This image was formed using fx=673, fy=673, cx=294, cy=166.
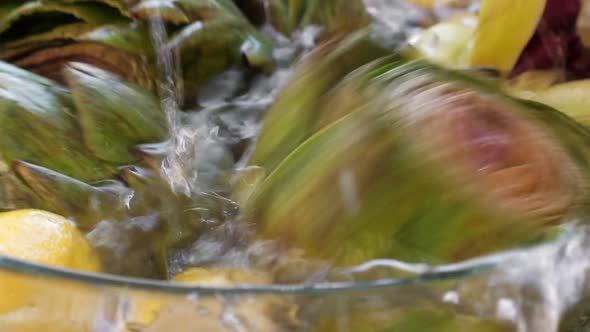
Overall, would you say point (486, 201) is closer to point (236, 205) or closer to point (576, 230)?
point (576, 230)

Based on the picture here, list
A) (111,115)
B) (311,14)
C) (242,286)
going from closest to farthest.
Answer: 1. (242,286)
2. (111,115)
3. (311,14)

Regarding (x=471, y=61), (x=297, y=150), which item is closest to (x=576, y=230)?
(x=297, y=150)

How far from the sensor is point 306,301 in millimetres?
191

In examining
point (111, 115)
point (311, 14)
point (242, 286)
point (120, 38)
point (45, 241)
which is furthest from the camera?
point (311, 14)

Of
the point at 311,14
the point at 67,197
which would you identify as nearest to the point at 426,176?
the point at 67,197

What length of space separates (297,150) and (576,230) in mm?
140

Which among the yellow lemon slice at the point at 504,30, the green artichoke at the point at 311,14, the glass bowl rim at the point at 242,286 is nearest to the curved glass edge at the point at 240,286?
the glass bowl rim at the point at 242,286

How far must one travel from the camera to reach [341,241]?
28 centimetres

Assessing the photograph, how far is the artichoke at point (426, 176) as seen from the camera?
262 mm

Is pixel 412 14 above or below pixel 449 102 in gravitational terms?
below

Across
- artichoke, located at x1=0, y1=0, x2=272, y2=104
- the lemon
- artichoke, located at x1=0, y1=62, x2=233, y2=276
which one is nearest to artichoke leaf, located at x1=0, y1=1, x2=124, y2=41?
artichoke, located at x1=0, y1=0, x2=272, y2=104

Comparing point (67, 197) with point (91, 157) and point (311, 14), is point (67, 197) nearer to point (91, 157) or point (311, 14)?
point (91, 157)

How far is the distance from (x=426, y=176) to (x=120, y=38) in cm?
34

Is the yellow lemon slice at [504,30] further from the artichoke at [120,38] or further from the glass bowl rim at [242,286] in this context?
the glass bowl rim at [242,286]
